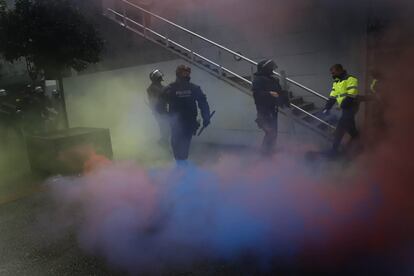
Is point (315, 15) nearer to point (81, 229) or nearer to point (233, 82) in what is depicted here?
point (233, 82)

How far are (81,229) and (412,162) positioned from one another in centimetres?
273

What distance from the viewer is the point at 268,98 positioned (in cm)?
477

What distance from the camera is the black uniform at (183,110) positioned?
13.9 ft

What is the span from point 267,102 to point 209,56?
2.70 metres

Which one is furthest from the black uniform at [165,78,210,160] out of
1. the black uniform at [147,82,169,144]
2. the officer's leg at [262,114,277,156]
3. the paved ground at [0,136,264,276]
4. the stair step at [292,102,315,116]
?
the stair step at [292,102,315,116]

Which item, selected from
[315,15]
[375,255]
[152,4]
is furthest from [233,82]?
[375,255]

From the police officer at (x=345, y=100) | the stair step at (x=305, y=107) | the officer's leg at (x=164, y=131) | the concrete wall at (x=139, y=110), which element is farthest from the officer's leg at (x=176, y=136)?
the stair step at (x=305, y=107)

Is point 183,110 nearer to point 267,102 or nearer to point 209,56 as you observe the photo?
point 267,102

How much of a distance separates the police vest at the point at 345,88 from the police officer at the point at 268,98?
71 cm

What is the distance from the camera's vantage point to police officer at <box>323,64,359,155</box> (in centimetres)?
432

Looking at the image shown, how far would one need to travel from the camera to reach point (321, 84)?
19.7 feet

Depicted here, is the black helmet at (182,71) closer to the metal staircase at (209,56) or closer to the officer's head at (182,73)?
the officer's head at (182,73)

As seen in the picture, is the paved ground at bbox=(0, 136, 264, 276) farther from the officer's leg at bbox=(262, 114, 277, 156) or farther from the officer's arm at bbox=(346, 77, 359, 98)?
the officer's arm at bbox=(346, 77, 359, 98)

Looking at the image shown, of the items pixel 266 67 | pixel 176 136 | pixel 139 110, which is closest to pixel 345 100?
pixel 266 67
